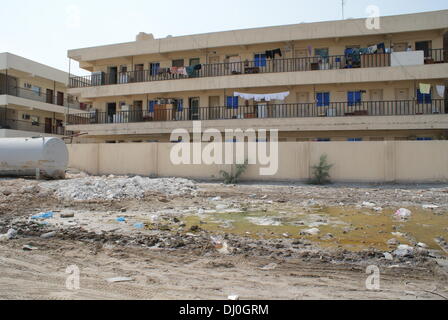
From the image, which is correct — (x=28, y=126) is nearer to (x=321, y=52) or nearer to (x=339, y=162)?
(x=321, y=52)

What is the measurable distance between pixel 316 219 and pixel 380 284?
4364mm

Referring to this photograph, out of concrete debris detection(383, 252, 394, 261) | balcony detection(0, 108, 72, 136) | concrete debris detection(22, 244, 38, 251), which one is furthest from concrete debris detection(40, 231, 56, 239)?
balcony detection(0, 108, 72, 136)

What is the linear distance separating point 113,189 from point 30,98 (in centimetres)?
2545

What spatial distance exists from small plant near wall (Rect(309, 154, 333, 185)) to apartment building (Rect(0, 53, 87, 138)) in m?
22.7

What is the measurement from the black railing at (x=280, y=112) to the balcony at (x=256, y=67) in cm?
239

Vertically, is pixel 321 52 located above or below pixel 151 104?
above

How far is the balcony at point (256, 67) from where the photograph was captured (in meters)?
21.5

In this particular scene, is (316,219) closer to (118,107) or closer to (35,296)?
(35,296)

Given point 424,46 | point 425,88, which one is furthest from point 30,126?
point 424,46

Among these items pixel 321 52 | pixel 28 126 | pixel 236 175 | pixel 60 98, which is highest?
pixel 321 52

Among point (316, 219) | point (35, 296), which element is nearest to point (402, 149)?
point (316, 219)

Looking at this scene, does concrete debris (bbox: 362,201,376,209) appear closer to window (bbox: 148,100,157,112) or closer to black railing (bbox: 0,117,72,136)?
window (bbox: 148,100,157,112)

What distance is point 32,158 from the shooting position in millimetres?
16594

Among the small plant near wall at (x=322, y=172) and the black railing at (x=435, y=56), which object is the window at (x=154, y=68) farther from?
the black railing at (x=435, y=56)
